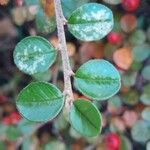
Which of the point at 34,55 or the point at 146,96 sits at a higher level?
the point at 34,55

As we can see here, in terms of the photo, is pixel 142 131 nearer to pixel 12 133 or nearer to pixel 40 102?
pixel 12 133

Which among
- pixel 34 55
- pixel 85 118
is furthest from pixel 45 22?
pixel 85 118

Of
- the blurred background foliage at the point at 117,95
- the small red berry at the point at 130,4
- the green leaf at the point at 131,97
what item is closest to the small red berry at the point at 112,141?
the blurred background foliage at the point at 117,95

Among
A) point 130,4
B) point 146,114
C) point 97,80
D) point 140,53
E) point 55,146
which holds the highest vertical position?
point 97,80

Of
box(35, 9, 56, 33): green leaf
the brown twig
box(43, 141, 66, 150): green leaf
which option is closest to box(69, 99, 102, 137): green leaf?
the brown twig

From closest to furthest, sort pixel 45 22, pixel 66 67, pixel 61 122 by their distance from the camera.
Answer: pixel 66 67, pixel 45 22, pixel 61 122
